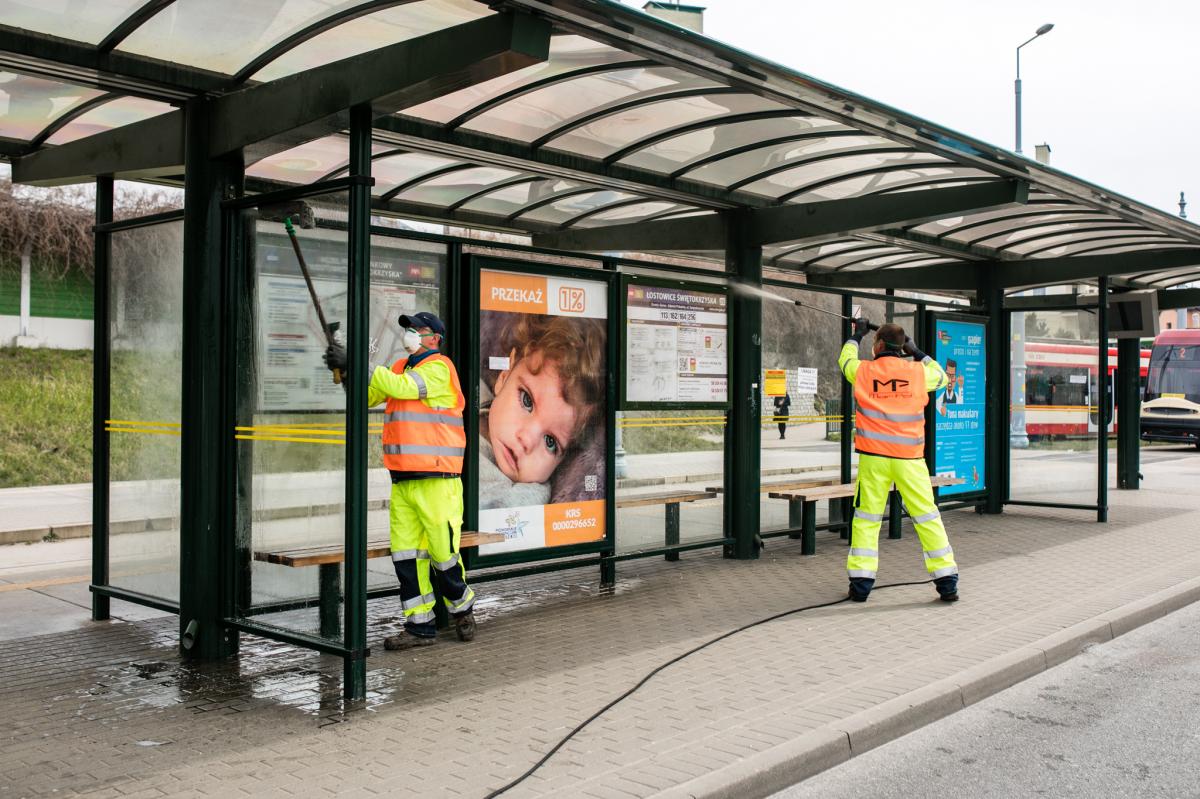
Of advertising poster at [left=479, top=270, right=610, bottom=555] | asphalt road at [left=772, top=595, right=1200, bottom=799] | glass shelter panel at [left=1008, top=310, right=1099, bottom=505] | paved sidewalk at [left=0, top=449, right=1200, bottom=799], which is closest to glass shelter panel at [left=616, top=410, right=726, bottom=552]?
paved sidewalk at [left=0, top=449, right=1200, bottom=799]

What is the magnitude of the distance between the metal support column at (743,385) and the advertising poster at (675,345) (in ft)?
0.60

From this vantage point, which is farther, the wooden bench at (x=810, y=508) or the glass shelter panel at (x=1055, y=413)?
the glass shelter panel at (x=1055, y=413)

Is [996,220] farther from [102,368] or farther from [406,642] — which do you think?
[102,368]

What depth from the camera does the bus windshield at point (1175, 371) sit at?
28.8 meters

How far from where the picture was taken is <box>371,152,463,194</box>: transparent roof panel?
763 cm

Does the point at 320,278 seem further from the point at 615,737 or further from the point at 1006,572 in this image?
the point at 1006,572

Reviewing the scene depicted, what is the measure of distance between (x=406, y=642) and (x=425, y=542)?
1.88 ft

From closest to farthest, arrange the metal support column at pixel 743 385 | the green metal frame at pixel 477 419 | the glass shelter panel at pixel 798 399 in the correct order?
the green metal frame at pixel 477 419, the metal support column at pixel 743 385, the glass shelter panel at pixel 798 399

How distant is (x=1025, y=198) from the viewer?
26.9 ft

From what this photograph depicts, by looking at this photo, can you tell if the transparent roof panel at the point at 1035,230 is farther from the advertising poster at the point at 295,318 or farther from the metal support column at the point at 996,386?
the advertising poster at the point at 295,318

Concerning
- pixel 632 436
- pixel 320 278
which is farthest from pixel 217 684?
pixel 632 436

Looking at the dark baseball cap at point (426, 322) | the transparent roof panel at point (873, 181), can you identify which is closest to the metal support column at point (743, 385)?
the transparent roof panel at point (873, 181)

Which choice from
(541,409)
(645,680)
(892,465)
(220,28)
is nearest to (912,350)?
(892,465)

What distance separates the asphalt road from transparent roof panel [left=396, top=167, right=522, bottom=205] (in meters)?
4.83
